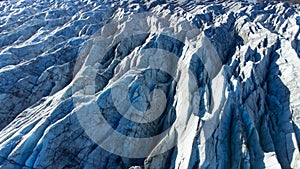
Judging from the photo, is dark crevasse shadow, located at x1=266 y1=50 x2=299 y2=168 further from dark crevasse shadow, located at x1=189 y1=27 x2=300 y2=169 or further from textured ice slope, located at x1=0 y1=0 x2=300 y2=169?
textured ice slope, located at x1=0 y1=0 x2=300 y2=169

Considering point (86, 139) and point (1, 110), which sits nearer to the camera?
point (86, 139)

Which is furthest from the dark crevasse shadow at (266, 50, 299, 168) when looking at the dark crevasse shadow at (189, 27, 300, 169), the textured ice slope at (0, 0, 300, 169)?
the textured ice slope at (0, 0, 300, 169)

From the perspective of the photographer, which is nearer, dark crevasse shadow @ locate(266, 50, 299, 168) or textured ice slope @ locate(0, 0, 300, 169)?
dark crevasse shadow @ locate(266, 50, 299, 168)

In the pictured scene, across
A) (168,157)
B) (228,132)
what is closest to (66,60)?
(168,157)

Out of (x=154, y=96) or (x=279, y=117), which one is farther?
(x=154, y=96)

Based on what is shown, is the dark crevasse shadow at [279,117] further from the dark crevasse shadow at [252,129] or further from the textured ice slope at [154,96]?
the textured ice slope at [154,96]

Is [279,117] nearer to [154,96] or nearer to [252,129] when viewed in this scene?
[252,129]

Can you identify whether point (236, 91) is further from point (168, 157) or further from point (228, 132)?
point (168, 157)

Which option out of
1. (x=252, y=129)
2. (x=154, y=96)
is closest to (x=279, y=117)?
(x=252, y=129)
